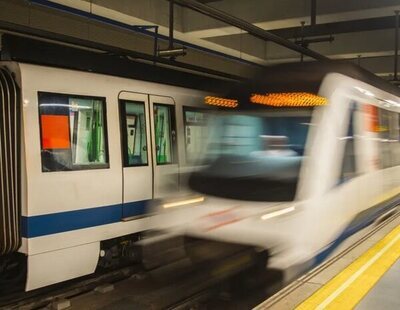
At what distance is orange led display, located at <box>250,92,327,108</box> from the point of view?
4.98m

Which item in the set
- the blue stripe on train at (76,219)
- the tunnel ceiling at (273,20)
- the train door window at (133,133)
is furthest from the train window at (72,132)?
the tunnel ceiling at (273,20)

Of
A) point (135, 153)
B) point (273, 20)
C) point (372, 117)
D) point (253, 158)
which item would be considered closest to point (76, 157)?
point (135, 153)

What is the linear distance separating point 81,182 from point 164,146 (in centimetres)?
161

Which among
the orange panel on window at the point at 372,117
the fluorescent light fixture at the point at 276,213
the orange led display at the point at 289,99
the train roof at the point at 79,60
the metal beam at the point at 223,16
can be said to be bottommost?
the fluorescent light fixture at the point at 276,213

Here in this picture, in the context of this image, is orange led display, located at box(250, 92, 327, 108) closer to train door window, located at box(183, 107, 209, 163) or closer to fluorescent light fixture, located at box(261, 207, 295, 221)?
fluorescent light fixture, located at box(261, 207, 295, 221)

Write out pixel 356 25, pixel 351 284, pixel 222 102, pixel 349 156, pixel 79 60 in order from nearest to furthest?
pixel 351 284, pixel 349 156, pixel 222 102, pixel 79 60, pixel 356 25

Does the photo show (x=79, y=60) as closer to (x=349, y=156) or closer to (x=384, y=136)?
(x=349, y=156)

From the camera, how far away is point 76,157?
5695mm

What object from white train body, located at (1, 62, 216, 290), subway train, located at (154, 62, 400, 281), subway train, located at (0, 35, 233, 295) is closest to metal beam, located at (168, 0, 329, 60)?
subway train, located at (154, 62, 400, 281)

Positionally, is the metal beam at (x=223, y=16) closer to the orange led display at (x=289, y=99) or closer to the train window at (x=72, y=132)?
the orange led display at (x=289, y=99)

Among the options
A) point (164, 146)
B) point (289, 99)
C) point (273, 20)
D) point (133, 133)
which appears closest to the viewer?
point (289, 99)

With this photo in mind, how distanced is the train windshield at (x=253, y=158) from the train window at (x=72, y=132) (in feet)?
4.28

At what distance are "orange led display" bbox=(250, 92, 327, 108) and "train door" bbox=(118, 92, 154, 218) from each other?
1830 mm

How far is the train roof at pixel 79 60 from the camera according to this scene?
538 centimetres
